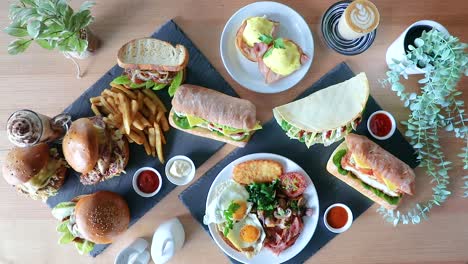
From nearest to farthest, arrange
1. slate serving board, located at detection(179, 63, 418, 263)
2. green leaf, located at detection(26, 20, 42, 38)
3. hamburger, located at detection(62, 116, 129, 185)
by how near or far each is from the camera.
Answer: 1. green leaf, located at detection(26, 20, 42, 38)
2. hamburger, located at detection(62, 116, 129, 185)
3. slate serving board, located at detection(179, 63, 418, 263)

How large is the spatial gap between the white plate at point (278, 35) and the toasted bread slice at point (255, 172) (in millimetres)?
381

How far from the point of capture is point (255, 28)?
196 centimetres

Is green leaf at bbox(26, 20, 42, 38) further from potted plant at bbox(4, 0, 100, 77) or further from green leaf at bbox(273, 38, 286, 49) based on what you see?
green leaf at bbox(273, 38, 286, 49)

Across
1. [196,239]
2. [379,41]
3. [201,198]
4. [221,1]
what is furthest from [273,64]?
[196,239]

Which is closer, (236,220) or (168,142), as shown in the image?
(236,220)

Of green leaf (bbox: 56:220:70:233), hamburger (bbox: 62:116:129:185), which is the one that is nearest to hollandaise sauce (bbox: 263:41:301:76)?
hamburger (bbox: 62:116:129:185)

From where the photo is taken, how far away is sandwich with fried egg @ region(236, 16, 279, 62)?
196 centimetres

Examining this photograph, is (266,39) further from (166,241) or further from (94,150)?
(166,241)

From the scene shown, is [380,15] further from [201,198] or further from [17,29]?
[17,29]

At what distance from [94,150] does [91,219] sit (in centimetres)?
33

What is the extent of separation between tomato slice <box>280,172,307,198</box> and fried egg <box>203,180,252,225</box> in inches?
8.1

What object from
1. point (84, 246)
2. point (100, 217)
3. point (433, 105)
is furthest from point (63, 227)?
point (433, 105)

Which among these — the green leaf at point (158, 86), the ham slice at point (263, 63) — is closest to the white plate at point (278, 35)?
the ham slice at point (263, 63)

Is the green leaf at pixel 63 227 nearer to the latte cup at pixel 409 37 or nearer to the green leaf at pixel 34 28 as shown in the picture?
the green leaf at pixel 34 28
